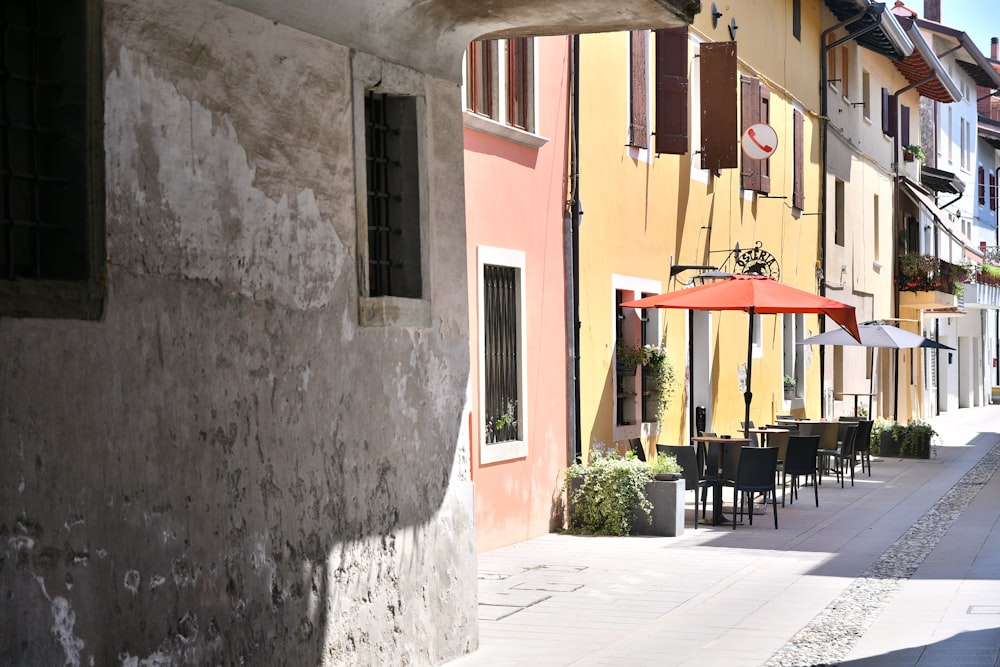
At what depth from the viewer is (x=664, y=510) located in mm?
12992

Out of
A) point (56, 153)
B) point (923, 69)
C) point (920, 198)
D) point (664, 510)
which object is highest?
point (923, 69)

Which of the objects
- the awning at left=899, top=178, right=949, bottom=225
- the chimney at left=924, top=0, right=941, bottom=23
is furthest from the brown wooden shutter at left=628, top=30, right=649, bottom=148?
the chimney at left=924, top=0, right=941, bottom=23

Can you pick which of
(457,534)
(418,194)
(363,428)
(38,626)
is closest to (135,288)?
(38,626)

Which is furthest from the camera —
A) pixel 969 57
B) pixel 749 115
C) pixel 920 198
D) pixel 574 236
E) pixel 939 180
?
pixel 969 57

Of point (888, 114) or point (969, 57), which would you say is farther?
point (969, 57)

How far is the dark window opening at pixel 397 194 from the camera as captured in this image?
24.8 feet

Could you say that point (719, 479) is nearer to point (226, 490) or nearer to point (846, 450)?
point (846, 450)

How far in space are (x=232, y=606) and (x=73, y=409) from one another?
4.11ft

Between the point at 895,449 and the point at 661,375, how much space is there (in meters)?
9.15

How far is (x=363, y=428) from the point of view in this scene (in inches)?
274

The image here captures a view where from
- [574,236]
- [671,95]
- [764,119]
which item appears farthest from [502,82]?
[764,119]

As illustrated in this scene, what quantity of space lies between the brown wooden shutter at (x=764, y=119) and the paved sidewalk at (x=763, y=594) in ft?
21.6

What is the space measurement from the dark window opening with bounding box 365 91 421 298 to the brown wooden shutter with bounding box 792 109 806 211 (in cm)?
1645

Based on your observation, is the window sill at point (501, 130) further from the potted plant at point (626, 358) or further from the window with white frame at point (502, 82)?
the potted plant at point (626, 358)
